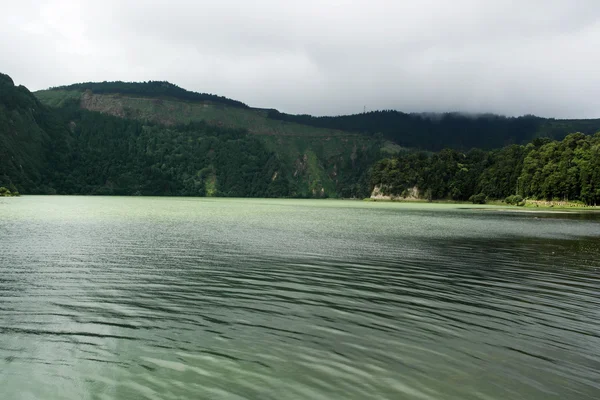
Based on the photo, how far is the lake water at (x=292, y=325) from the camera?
457 inches

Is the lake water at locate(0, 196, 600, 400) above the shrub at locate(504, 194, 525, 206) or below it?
above

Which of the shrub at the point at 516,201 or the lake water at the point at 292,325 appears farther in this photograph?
the shrub at the point at 516,201

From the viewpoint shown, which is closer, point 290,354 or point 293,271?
point 290,354

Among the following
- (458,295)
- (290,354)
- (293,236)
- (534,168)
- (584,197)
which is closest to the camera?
(290,354)

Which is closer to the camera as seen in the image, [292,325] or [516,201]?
[292,325]

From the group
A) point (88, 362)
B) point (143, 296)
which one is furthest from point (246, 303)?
point (88, 362)

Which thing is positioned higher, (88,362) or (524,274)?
(88,362)

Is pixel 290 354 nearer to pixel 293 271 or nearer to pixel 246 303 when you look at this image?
pixel 246 303

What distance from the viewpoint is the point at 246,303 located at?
20172 millimetres

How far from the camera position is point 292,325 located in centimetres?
1684

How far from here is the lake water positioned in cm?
1162

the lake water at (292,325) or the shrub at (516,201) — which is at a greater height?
the lake water at (292,325)

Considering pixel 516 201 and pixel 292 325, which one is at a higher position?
pixel 292 325

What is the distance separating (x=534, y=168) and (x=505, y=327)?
195 m
